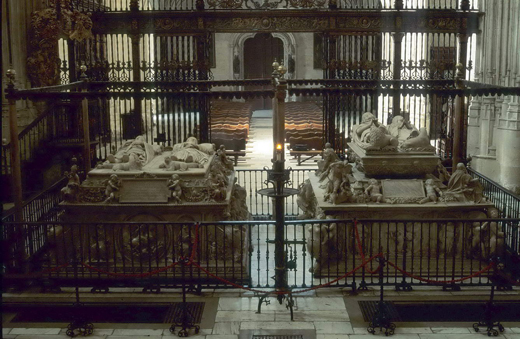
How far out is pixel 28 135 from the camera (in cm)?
1234

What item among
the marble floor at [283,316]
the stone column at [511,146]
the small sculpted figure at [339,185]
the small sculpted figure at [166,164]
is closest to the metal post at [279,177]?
the marble floor at [283,316]

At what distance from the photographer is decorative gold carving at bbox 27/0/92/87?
1259 centimetres

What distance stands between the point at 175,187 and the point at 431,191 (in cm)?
326

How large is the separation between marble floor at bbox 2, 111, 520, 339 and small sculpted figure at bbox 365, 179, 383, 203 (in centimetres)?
135

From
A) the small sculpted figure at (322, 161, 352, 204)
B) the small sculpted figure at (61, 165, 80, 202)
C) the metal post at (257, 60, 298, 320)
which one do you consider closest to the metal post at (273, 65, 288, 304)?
the metal post at (257, 60, 298, 320)

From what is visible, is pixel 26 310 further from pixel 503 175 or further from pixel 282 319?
pixel 503 175

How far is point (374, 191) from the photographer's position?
8.47 meters

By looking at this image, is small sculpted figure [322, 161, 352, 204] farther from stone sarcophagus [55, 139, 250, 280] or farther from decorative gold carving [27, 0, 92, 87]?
decorative gold carving [27, 0, 92, 87]

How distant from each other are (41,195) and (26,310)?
283 centimetres

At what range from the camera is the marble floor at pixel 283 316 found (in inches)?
247

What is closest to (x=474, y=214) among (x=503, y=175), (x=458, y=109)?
(x=458, y=109)

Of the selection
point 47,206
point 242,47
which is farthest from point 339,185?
point 242,47

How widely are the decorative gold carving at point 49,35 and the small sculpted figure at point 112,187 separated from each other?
17.0ft

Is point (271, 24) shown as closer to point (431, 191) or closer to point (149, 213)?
point (431, 191)
